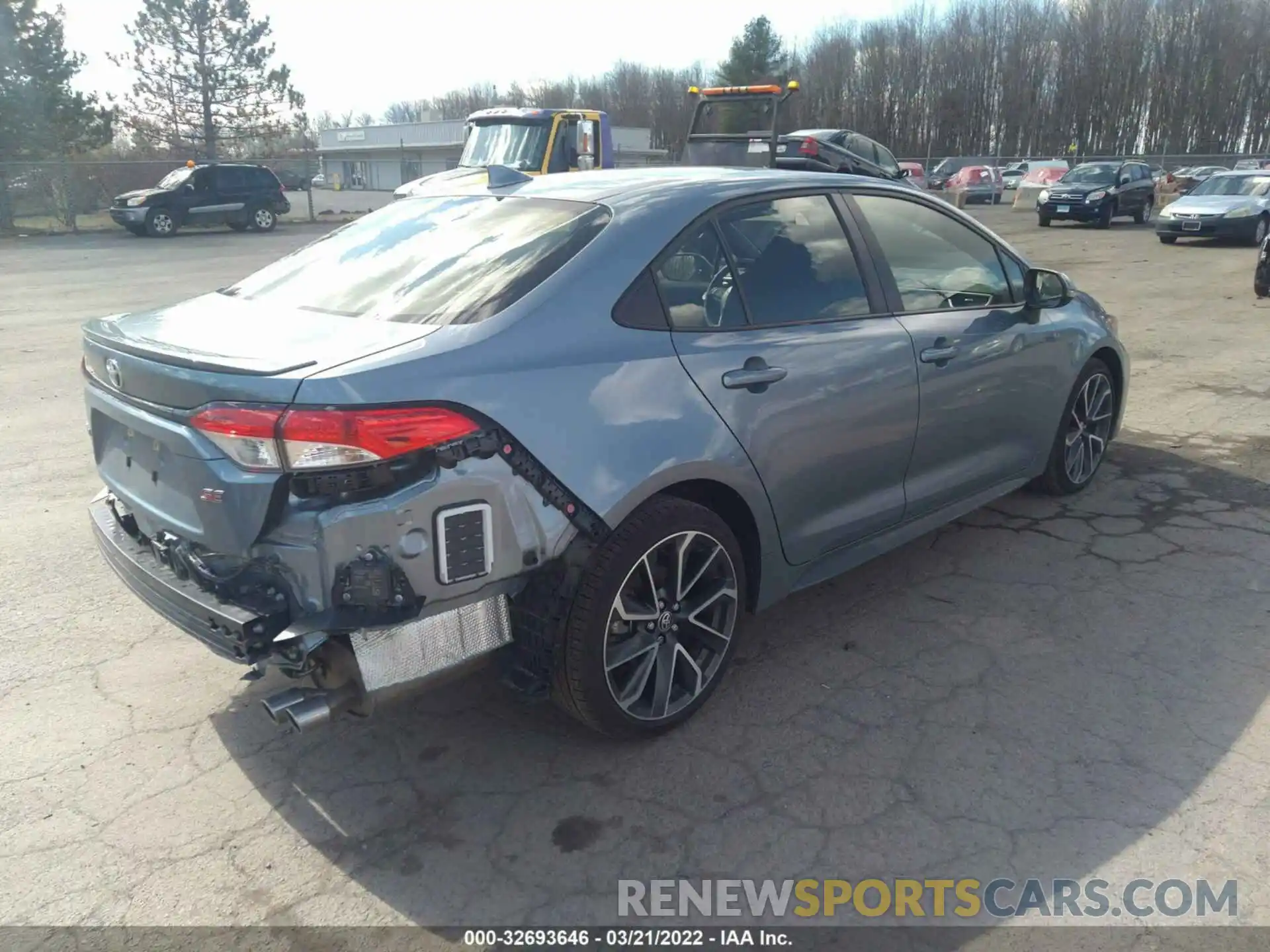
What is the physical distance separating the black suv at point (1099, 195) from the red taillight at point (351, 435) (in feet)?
81.8

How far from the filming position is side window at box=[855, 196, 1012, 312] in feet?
13.0

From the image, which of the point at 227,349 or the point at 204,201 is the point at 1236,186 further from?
the point at 204,201

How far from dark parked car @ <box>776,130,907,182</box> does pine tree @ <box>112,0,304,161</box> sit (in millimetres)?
33617

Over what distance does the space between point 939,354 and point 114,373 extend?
301cm

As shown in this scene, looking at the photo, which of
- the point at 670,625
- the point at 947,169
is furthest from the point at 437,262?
the point at 947,169

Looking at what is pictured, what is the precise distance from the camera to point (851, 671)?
3.67 metres

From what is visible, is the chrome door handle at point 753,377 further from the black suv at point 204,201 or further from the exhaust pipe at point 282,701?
the black suv at point 204,201

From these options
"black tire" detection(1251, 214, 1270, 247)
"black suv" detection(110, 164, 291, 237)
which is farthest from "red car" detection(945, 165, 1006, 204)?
"black suv" detection(110, 164, 291, 237)

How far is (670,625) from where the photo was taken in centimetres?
318

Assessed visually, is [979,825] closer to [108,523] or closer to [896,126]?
[108,523]

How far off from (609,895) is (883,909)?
2.37ft

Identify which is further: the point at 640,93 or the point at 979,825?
the point at 640,93

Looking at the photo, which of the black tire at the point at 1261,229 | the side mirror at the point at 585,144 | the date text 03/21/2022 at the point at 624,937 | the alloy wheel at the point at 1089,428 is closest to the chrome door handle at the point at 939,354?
the alloy wheel at the point at 1089,428

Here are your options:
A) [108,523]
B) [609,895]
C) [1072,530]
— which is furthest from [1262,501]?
[108,523]
